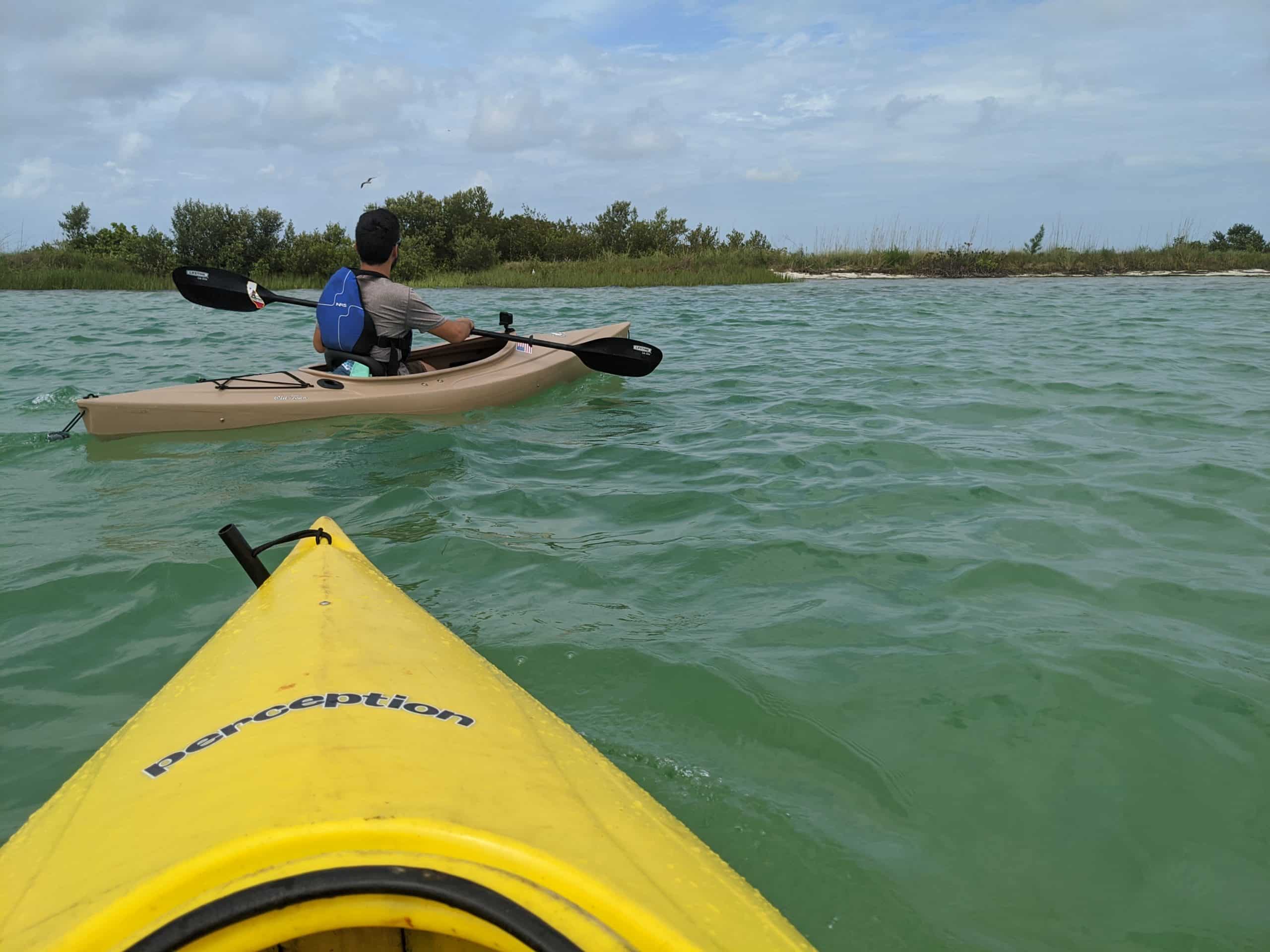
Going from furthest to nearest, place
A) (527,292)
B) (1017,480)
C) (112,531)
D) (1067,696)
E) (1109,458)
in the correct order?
(527,292) < (1109,458) < (1017,480) < (112,531) < (1067,696)

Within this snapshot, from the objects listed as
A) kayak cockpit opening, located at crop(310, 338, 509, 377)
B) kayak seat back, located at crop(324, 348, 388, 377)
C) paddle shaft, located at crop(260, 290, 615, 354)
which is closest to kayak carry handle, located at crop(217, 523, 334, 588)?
kayak seat back, located at crop(324, 348, 388, 377)

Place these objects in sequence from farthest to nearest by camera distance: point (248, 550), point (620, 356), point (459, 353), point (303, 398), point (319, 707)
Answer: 1. point (459, 353)
2. point (620, 356)
3. point (303, 398)
4. point (248, 550)
5. point (319, 707)

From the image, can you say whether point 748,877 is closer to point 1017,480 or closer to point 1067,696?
point 1067,696

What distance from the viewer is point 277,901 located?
1070 millimetres

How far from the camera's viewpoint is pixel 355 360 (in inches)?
236

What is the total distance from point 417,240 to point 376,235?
833 inches

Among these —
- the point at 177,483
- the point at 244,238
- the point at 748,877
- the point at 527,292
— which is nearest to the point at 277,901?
the point at 748,877

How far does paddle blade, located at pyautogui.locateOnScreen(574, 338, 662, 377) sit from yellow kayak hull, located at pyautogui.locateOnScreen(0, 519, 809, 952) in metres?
5.42

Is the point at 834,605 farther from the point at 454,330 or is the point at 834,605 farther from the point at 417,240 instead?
the point at 417,240

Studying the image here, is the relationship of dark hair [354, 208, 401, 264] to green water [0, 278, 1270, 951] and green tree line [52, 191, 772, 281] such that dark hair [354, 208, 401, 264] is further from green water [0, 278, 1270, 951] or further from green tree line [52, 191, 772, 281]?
green tree line [52, 191, 772, 281]

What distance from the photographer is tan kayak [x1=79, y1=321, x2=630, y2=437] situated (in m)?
5.37

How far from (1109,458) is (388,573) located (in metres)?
4.07

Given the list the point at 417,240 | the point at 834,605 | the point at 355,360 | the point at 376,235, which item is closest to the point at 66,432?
the point at 355,360

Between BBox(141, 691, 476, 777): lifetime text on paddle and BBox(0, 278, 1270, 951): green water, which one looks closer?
BBox(141, 691, 476, 777): lifetime text on paddle
